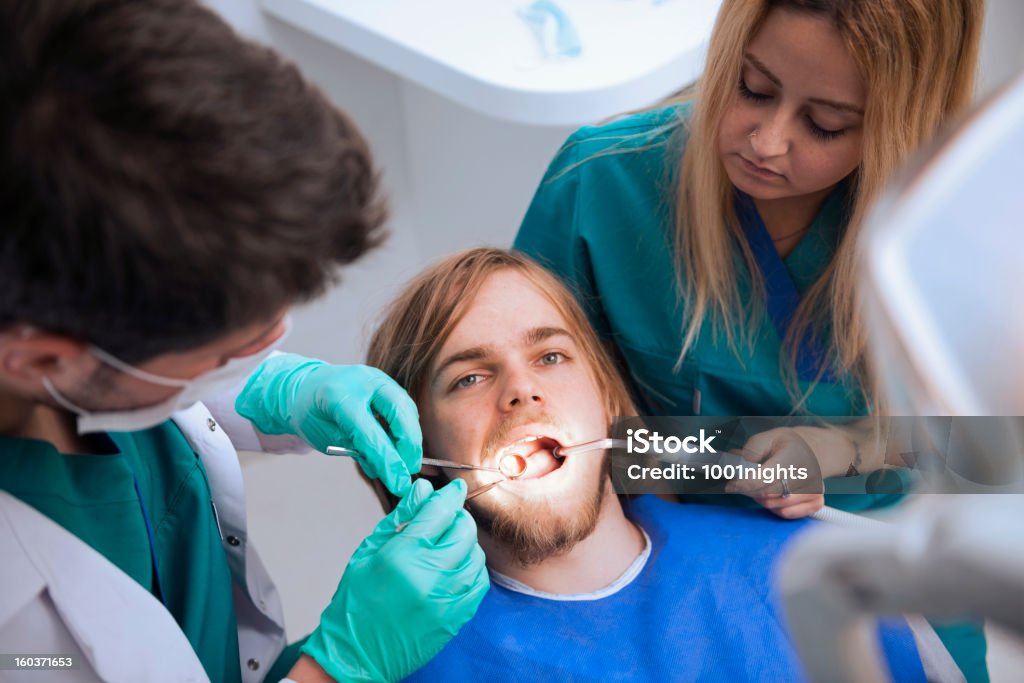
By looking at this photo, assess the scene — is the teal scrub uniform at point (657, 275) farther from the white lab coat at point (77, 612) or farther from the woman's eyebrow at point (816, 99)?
the white lab coat at point (77, 612)

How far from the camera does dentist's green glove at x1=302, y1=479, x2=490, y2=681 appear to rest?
1140 mm

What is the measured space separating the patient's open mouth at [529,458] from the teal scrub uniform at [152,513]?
438 mm

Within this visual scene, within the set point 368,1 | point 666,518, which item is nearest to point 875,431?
point 666,518

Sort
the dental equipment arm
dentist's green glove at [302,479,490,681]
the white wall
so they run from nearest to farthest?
the dental equipment arm < dentist's green glove at [302,479,490,681] < the white wall

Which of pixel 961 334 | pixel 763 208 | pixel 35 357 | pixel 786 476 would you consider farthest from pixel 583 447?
pixel 961 334

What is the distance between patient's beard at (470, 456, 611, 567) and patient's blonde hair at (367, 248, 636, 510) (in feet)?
0.69

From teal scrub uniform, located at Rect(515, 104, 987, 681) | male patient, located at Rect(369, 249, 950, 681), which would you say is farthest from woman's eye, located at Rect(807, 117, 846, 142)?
male patient, located at Rect(369, 249, 950, 681)

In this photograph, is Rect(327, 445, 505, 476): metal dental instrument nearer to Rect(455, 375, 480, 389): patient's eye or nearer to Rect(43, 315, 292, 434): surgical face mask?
Rect(455, 375, 480, 389): patient's eye

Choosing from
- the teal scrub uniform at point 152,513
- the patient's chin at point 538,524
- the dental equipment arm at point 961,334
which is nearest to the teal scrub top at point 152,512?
the teal scrub uniform at point 152,513

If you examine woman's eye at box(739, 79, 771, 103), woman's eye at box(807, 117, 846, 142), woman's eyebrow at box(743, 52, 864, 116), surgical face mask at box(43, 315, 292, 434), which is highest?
woman's eyebrow at box(743, 52, 864, 116)

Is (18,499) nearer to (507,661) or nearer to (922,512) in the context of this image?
(507,661)

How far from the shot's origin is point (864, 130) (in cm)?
125

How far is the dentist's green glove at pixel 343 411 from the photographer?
127 centimetres

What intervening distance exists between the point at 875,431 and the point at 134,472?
1.17 meters
